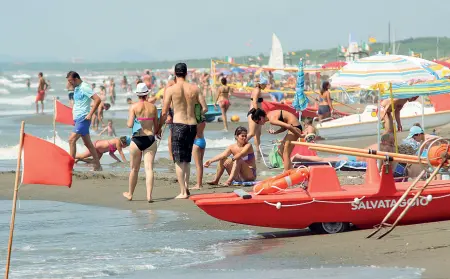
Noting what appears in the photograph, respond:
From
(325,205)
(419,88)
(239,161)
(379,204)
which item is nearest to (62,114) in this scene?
(239,161)

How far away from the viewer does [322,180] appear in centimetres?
855

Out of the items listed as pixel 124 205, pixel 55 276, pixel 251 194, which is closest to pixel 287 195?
pixel 251 194

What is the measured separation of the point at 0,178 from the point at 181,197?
3.93 meters

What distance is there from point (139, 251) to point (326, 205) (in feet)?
5.93

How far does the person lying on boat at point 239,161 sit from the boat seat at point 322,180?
3.37 metres

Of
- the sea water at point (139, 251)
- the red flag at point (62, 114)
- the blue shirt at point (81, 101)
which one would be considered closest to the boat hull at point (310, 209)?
the sea water at point (139, 251)

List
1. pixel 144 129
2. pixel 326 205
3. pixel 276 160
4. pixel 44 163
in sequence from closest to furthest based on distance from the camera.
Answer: pixel 44 163 → pixel 326 205 → pixel 144 129 → pixel 276 160

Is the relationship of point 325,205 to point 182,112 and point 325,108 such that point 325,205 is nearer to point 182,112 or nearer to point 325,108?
point 182,112

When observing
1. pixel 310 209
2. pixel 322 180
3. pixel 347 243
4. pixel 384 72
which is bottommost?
pixel 347 243

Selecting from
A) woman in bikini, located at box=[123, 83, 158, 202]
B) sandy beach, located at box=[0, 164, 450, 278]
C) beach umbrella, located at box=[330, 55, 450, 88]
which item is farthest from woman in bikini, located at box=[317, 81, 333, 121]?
woman in bikini, located at box=[123, 83, 158, 202]

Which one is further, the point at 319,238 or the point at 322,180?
the point at 322,180

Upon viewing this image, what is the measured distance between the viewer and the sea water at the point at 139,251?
727 centimetres

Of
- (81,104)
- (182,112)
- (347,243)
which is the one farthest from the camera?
(81,104)

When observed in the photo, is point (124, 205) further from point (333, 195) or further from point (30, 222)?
point (333, 195)
